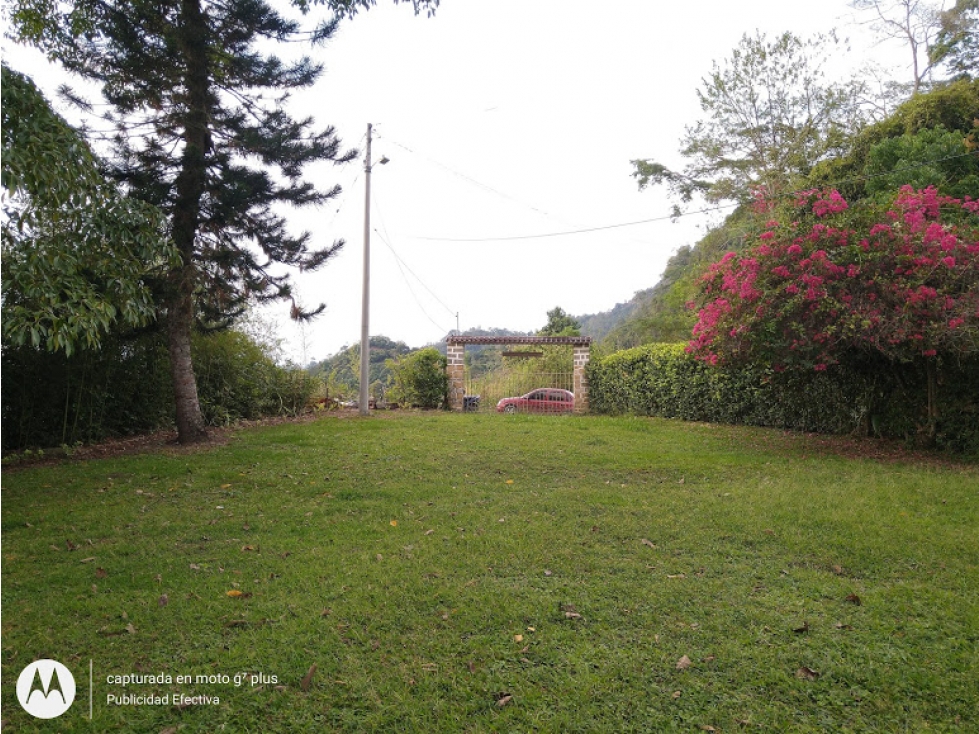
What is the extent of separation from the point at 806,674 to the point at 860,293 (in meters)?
5.76

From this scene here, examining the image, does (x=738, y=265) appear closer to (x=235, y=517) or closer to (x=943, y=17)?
(x=235, y=517)

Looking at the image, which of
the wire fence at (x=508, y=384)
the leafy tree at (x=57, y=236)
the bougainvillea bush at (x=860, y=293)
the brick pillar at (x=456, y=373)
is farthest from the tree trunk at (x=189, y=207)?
the wire fence at (x=508, y=384)

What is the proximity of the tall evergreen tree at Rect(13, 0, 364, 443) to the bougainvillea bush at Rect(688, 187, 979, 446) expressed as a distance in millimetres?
6152

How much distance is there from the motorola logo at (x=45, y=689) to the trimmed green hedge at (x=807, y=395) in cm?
846

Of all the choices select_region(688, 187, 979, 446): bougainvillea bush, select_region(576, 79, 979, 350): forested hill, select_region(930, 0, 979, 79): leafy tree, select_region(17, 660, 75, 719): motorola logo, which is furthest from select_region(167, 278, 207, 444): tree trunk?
select_region(930, 0, 979, 79): leafy tree

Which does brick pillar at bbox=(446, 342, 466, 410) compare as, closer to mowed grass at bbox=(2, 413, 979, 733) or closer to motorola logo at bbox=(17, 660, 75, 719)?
mowed grass at bbox=(2, 413, 979, 733)

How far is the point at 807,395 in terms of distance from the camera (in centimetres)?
903

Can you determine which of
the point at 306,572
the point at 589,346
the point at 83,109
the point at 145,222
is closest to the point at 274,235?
the point at 83,109

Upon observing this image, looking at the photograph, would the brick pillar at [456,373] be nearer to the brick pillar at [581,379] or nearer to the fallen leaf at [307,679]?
the brick pillar at [581,379]

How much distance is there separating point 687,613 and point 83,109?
8.95 m

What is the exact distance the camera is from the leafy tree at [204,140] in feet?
23.2

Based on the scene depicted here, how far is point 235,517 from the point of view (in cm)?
450

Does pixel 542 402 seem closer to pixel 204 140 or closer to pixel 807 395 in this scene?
pixel 807 395

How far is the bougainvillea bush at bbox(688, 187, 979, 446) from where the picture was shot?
6.22m
